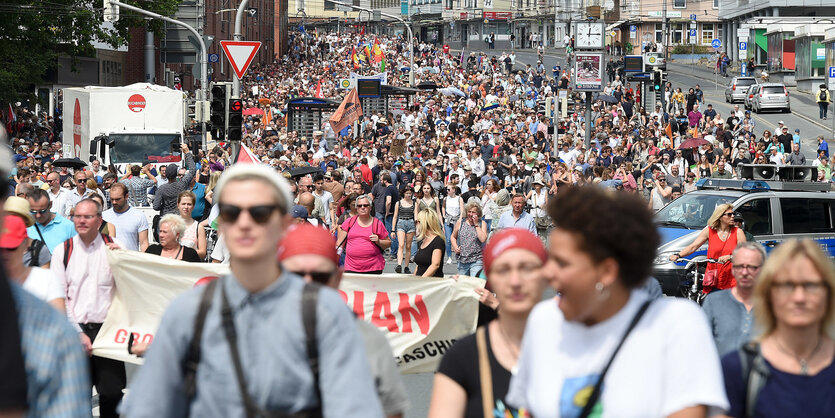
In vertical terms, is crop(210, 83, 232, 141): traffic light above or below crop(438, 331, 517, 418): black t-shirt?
above

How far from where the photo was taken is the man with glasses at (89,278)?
754cm

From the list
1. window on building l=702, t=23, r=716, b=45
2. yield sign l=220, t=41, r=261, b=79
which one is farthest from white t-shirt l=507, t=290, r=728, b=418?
window on building l=702, t=23, r=716, b=45

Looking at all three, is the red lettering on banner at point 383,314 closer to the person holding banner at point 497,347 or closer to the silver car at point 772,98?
the person holding banner at point 497,347

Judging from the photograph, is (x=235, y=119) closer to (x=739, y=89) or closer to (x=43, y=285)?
(x=43, y=285)

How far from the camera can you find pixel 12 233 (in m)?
5.92

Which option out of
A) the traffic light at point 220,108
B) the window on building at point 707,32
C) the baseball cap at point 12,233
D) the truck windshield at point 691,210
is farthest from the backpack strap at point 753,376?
the window on building at point 707,32

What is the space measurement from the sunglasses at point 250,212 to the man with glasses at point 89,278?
456cm

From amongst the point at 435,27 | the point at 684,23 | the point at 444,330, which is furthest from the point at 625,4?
the point at 444,330

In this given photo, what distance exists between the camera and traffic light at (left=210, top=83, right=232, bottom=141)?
64.7 feet

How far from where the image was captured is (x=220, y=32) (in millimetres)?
83438

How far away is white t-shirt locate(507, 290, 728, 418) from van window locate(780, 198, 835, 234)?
45.4ft

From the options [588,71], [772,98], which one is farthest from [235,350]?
[772,98]

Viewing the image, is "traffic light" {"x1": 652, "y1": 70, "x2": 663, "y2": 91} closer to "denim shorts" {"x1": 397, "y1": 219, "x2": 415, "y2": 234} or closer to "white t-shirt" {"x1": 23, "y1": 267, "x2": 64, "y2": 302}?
"denim shorts" {"x1": 397, "y1": 219, "x2": 415, "y2": 234}

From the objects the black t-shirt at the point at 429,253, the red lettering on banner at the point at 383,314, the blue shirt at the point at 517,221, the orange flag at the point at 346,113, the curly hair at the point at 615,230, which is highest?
the orange flag at the point at 346,113
